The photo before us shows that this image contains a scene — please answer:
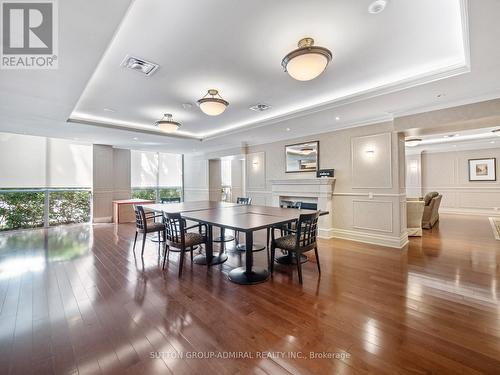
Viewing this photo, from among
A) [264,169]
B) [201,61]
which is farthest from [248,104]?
[264,169]

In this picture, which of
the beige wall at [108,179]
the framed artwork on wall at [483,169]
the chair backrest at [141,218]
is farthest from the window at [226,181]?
the framed artwork on wall at [483,169]

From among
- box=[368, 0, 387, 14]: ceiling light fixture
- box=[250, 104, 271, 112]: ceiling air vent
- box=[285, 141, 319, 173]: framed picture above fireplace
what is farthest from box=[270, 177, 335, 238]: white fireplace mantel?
box=[368, 0, 387, 14]: ceiling light fixture

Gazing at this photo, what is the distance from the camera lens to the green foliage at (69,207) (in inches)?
259

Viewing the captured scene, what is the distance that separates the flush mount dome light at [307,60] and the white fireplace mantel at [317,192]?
3.21 meters

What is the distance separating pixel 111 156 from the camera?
7410mm

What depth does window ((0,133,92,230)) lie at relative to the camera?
5809mm

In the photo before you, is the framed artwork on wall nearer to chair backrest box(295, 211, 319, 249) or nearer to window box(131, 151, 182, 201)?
chair backrest box(295, 211, 319, 249)

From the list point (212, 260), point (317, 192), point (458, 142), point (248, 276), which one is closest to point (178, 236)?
point (212, 260)

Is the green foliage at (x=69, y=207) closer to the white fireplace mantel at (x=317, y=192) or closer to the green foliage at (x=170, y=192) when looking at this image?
the green foliage at (x=170, y=192)

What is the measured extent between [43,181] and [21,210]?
2.96 feet

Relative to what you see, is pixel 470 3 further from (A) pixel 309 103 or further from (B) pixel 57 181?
(B) pixel 57 181

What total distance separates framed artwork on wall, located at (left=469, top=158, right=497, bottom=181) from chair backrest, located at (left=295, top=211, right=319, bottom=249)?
887 centimetres

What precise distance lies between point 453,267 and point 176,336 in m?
3.84

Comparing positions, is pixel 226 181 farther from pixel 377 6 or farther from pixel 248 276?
pixel 377 6
